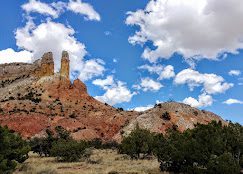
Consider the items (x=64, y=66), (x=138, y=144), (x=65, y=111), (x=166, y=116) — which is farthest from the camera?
(x=64, y=66)

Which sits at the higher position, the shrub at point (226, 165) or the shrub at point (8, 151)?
the shrub at point (8, 151)

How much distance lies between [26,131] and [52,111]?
12371 mm

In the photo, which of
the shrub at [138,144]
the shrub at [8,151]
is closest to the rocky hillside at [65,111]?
the shrub at [138,144]

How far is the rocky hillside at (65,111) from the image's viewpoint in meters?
77.1

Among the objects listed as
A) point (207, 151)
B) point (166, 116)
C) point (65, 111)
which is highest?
point (65, 111)

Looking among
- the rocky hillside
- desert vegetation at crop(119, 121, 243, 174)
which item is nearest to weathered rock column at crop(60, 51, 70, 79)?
the rocky hillside

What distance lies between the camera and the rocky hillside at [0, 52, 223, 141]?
77.1 metres

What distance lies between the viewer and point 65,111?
88.5 m

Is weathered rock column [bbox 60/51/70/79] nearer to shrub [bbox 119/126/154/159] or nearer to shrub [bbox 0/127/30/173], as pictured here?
shrub [bbox 119/126/154/159]

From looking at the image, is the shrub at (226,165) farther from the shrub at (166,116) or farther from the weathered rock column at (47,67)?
the weathered rock column at (47,67)

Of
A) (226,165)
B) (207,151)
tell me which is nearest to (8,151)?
(207,151)

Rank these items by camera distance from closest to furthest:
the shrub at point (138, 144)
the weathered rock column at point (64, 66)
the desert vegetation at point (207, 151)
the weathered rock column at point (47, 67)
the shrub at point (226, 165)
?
the shrub at point (226, 165) < the desert vegetation at point (207, 151) < the shrub at point (138, 144) < the weathered rock column at point (64, 66) < the weathered rock column at point (47, 67)

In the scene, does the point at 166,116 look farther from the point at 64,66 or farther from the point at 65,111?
the point at 64,66

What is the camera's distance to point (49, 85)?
100938mm
